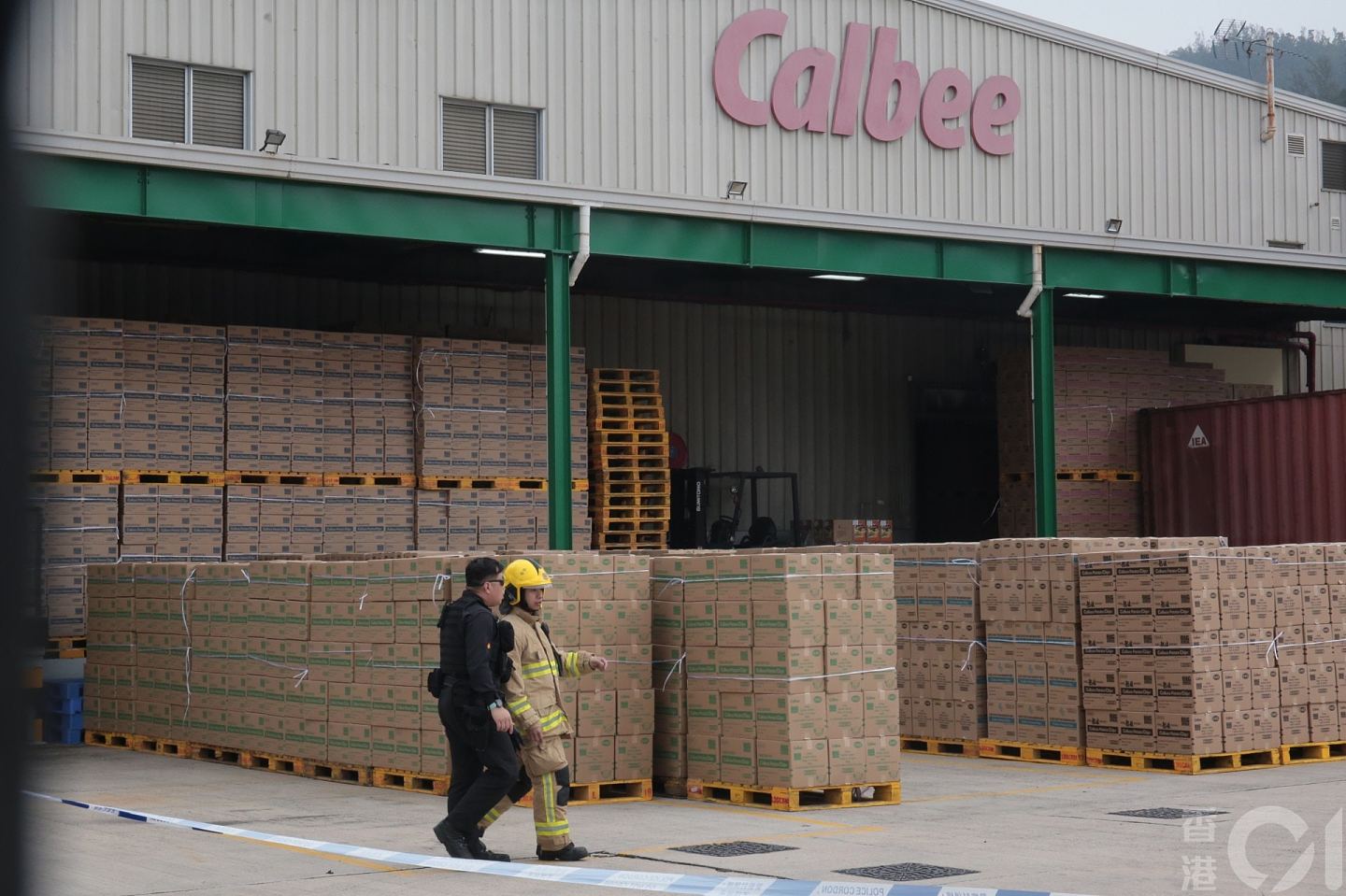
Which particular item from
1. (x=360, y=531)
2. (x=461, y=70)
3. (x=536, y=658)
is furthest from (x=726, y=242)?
(x=536, y=658)

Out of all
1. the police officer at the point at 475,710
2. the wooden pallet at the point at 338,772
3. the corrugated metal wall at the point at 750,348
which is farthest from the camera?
the corrugated metal wall at the point at 750,348

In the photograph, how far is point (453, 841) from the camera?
325 inches

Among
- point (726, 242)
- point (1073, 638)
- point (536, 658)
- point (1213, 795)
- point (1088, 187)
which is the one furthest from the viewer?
point (1088, 187)

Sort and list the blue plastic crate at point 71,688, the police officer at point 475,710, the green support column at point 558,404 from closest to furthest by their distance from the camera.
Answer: the police officer at point 475,710, the blue plastic crate at point 71,688, the green support column at point 558,404

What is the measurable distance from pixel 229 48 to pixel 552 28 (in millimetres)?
3752

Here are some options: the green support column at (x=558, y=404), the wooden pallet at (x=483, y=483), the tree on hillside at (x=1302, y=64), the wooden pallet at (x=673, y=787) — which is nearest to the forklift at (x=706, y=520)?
the wooden pallet at (x=483, y=483)

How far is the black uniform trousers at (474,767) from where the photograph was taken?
8078mm

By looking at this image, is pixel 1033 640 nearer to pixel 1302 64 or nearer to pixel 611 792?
pixel 611 792

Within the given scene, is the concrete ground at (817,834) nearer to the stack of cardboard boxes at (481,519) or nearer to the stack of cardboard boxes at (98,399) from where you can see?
the stack of cardboard boxes at (98,399)

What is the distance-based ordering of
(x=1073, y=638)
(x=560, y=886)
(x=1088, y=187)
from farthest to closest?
(x=1088, y=187), (x=1073, y=638), (x=560, y=886)

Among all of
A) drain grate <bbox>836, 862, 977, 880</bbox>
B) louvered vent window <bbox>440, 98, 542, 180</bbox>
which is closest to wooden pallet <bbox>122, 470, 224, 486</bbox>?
louvered vent window <bbox>440, 98, 542, 180</bbox>

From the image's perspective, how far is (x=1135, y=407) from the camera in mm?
22984

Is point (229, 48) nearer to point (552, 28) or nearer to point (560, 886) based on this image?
point (552, 28)

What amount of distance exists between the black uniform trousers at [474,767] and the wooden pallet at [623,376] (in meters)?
12.0
